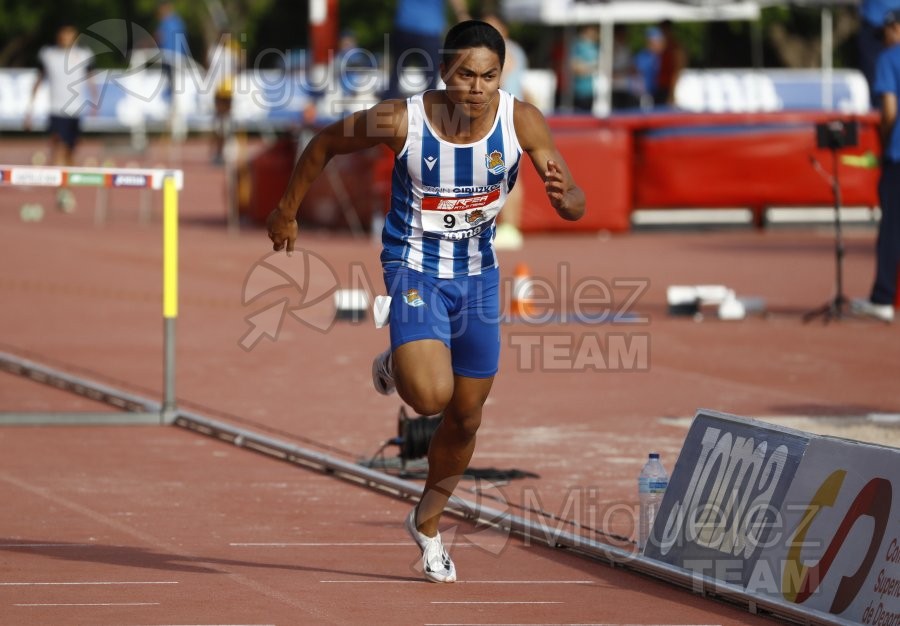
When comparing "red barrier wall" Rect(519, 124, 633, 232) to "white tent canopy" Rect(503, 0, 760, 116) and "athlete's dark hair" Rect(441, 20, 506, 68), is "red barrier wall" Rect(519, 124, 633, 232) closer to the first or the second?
"white tent canopy" Rect(503, 0, 760, 116)

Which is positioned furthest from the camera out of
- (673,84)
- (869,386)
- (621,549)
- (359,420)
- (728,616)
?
(673,84)

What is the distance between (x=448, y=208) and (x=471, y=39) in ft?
2.12

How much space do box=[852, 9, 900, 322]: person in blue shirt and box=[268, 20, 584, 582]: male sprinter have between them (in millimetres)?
7972

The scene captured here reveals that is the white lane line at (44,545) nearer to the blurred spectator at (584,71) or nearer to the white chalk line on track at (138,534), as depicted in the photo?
the white chalk line on track at (138,534)

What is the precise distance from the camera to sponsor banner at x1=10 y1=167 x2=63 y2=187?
31.5ft

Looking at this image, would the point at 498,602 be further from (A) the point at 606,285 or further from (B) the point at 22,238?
(B) the point at 22,238

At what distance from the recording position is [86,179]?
9938mm

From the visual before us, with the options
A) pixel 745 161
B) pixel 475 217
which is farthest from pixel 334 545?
pixel 745 161

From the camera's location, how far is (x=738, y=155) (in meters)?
21.7

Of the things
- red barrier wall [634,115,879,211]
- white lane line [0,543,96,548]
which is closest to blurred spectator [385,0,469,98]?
red barrier wall [634,115,879,211]

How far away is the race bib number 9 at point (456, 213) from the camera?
660cm

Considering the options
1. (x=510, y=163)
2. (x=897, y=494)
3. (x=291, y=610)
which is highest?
(x=510, y=163)

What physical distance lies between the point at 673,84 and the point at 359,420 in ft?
55.0

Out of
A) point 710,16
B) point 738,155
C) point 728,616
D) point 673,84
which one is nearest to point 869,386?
point 728,616
